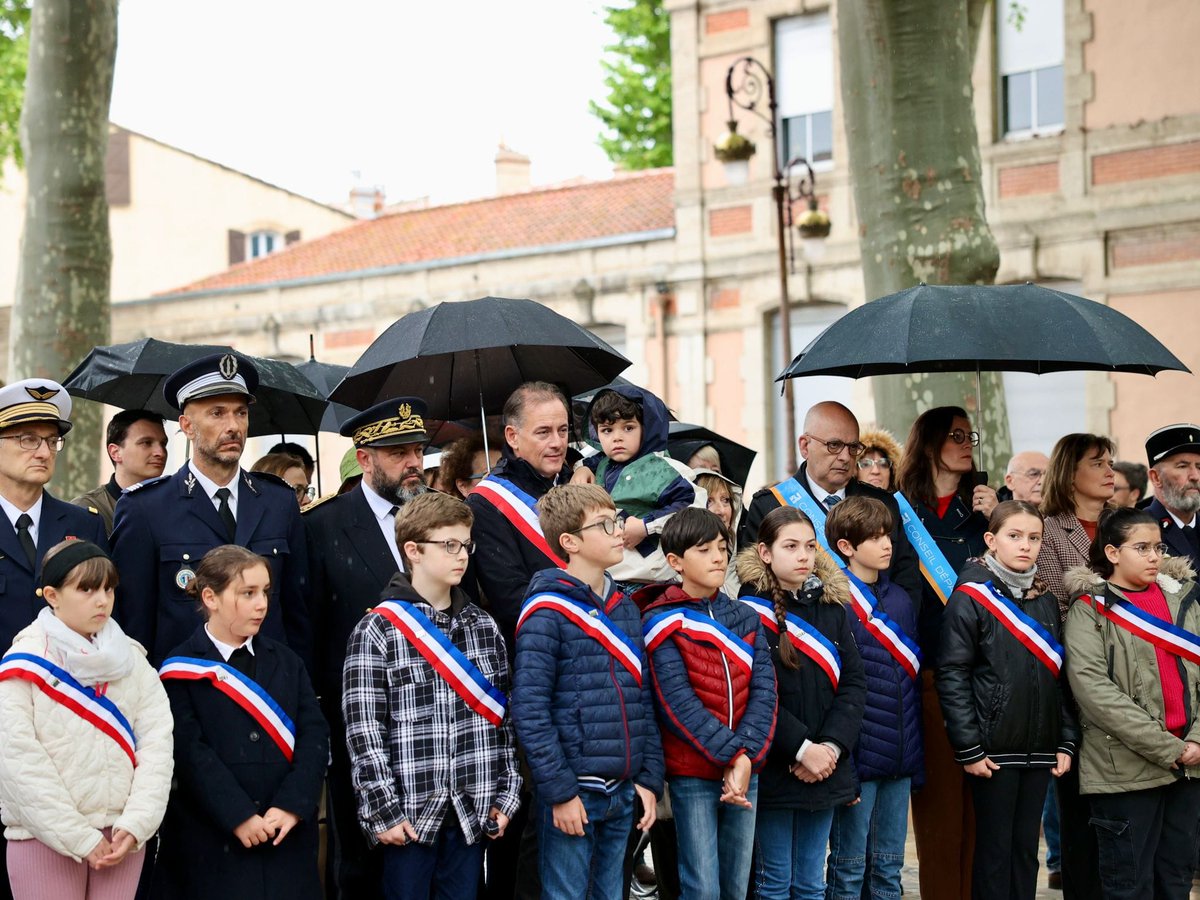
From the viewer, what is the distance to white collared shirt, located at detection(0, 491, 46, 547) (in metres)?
5.14

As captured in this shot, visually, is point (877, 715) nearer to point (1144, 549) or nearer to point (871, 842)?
point (871, 842)

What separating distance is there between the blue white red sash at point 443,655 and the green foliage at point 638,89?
24.0 meters

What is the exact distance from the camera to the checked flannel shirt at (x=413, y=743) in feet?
16.4

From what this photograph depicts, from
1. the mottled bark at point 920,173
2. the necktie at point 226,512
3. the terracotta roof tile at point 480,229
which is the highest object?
the terracotta roof tile at point 480,229

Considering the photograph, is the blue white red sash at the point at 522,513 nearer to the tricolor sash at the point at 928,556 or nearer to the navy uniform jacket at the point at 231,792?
the navy uniform jacket at the point at 231,792

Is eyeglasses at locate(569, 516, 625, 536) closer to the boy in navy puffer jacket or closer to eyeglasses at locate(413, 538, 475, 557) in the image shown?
the boy in navy puffer jacket

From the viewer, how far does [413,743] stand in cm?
506

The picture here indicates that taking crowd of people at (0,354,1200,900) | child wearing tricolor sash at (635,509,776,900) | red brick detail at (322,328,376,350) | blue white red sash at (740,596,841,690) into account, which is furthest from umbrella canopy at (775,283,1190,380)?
red brick detail at (322,328,376,350)

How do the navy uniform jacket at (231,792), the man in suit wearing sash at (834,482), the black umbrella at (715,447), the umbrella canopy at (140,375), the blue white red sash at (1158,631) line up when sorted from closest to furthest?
the navy uniform jacket at (231,792)
the blue white red sash at (1158,631)
the man in suit wearing sash at (834,482)
the umbrella canopy at (140,375)
the black umbrella at (715,447)

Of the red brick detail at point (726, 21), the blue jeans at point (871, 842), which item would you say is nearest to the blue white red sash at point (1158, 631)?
the blue jeans at point (871, 842)

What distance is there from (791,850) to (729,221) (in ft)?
58.9

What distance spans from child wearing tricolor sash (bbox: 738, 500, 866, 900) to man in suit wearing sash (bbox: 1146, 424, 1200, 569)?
2156mm

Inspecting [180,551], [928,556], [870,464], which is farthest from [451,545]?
[870,464]

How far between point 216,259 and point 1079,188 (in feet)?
81.5
